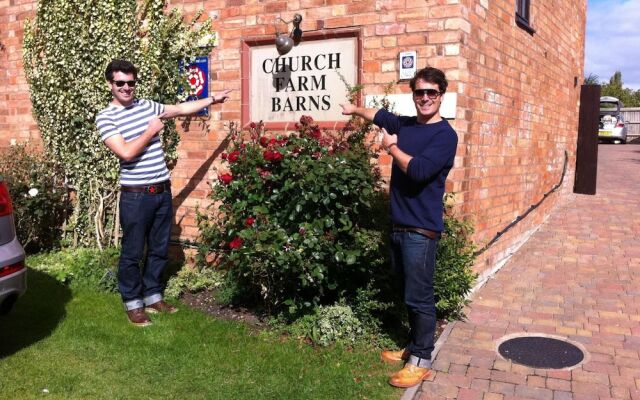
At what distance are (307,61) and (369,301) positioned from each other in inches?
88.3

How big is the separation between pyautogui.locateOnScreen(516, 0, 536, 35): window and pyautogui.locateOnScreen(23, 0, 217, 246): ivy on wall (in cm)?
334

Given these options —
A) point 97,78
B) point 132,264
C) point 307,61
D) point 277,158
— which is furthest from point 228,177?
point 97,78

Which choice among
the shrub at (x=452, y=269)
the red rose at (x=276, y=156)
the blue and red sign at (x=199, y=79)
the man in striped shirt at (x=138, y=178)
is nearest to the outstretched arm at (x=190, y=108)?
the man in striped shirt at (x=138, y=178)

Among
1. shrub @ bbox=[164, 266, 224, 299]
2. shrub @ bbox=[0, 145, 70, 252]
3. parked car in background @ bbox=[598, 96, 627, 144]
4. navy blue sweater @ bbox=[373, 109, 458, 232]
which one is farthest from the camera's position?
parked car in background @ bbox=[598, 96, 627, 144]

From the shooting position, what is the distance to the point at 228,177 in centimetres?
443

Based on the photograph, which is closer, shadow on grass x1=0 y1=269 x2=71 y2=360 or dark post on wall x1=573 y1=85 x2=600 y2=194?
shadow on grass x1=0 y1=269 x2=71 y2=360

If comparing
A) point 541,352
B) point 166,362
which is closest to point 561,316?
point 541,352

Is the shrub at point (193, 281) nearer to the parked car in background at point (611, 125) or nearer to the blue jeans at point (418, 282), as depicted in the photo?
the blue jeans at point (418, 282)

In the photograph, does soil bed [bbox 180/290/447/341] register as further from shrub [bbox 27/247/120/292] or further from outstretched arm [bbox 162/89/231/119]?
outstretched arm [bbox 162/89/231/119]

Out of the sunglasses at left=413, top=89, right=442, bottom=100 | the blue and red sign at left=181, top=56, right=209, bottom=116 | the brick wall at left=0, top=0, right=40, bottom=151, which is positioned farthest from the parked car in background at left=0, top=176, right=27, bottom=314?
the brick wall at left=0, top=0, right=40, bottom=151

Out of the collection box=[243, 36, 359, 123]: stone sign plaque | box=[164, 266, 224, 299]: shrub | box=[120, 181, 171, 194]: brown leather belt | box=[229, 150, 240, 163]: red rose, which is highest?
box=[243, 36, 359, 123]: stone sign plaque

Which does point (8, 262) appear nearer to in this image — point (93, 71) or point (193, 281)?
point (193, 281)

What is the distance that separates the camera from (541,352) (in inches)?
157

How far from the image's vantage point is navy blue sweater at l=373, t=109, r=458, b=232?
3193 millimetres
